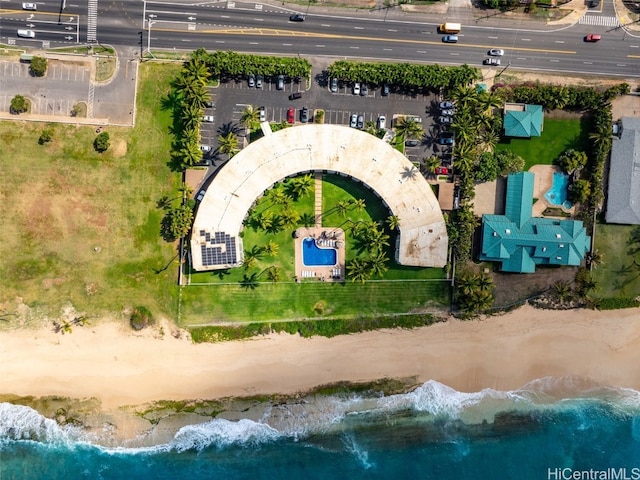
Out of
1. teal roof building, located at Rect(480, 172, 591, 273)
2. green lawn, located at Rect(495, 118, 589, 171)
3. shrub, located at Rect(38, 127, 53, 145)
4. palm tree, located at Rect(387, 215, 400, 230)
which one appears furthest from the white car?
green lawn, located at Rect(495, 118, 589, 171)

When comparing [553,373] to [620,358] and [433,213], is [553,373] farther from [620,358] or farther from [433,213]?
[433,213]

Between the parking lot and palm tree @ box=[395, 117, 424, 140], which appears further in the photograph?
the parking lot

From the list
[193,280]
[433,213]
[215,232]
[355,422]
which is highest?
[433,213]

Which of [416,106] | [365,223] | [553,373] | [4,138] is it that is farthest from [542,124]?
[4,138]

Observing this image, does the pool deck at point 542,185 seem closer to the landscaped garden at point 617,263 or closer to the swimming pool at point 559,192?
the swimming pool at point 559,192

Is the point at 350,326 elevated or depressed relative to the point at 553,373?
elevated

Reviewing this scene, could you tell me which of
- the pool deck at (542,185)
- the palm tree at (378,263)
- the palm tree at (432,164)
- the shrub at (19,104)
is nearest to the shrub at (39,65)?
the shrub at (19,104)

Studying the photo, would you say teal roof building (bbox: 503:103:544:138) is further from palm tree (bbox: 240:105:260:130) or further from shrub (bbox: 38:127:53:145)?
shrub (bbox: 38:127:53:145)
